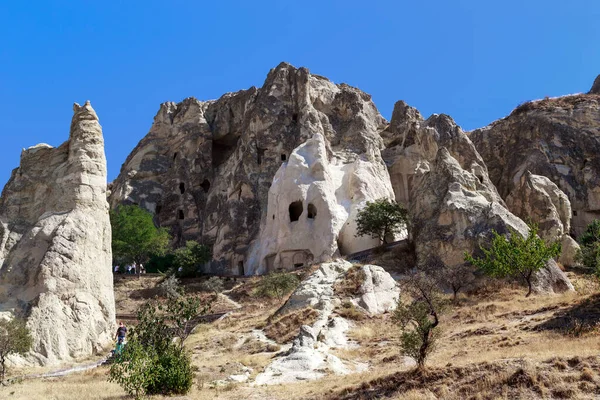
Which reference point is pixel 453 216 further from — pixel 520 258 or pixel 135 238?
pixel 135 238

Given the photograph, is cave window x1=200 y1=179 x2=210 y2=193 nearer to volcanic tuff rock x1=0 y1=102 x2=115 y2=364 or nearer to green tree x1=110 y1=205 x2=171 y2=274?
green tree x1=110 y1=205 x2=171 y2=274

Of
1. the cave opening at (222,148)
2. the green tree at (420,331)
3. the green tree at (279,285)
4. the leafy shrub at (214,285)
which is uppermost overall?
the cave opening at (222,148)

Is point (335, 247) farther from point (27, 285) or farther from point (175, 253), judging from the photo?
point (27, 285)

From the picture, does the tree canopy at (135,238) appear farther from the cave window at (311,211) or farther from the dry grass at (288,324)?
the dry grass at (288,324)

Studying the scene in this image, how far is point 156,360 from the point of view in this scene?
1370 centimetres

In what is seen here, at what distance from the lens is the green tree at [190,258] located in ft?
152

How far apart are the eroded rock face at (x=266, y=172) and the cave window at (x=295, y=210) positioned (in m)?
0.09

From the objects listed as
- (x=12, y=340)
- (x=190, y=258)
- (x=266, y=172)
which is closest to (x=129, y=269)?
(x=190, y=258)

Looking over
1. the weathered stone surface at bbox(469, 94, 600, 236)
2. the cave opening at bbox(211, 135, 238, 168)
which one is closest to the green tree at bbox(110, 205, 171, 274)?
the cave opening at bbox(211, 135, 238, 168)

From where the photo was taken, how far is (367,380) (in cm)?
1303

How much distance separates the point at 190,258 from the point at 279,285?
1575cm

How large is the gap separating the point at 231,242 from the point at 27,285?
29804 mm

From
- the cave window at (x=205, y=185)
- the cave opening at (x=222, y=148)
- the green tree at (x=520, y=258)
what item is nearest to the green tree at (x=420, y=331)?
the green tree at (x=520, y=258)

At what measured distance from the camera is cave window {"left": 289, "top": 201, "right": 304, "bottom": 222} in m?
44.8
